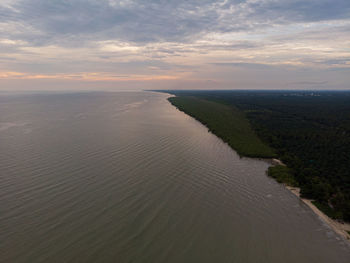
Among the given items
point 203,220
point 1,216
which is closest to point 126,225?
point 203,220

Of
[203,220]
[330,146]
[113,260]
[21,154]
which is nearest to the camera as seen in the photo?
[113,260]

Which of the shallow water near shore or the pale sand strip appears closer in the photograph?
the shallow water near shore

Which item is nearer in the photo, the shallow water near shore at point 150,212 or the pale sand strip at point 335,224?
the shallow water near shore at point 150,212

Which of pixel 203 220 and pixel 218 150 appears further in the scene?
pixel 218 150

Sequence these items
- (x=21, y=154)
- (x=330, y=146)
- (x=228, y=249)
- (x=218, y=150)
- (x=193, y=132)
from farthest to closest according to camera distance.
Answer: (x=193, y=132)
(x=330, y=146)
(x=218, y=150)
(x=21, y=154)
(x=228, y=249)

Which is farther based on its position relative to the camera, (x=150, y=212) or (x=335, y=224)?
(x=150, y=212)

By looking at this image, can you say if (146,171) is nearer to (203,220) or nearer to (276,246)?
(203,220)
